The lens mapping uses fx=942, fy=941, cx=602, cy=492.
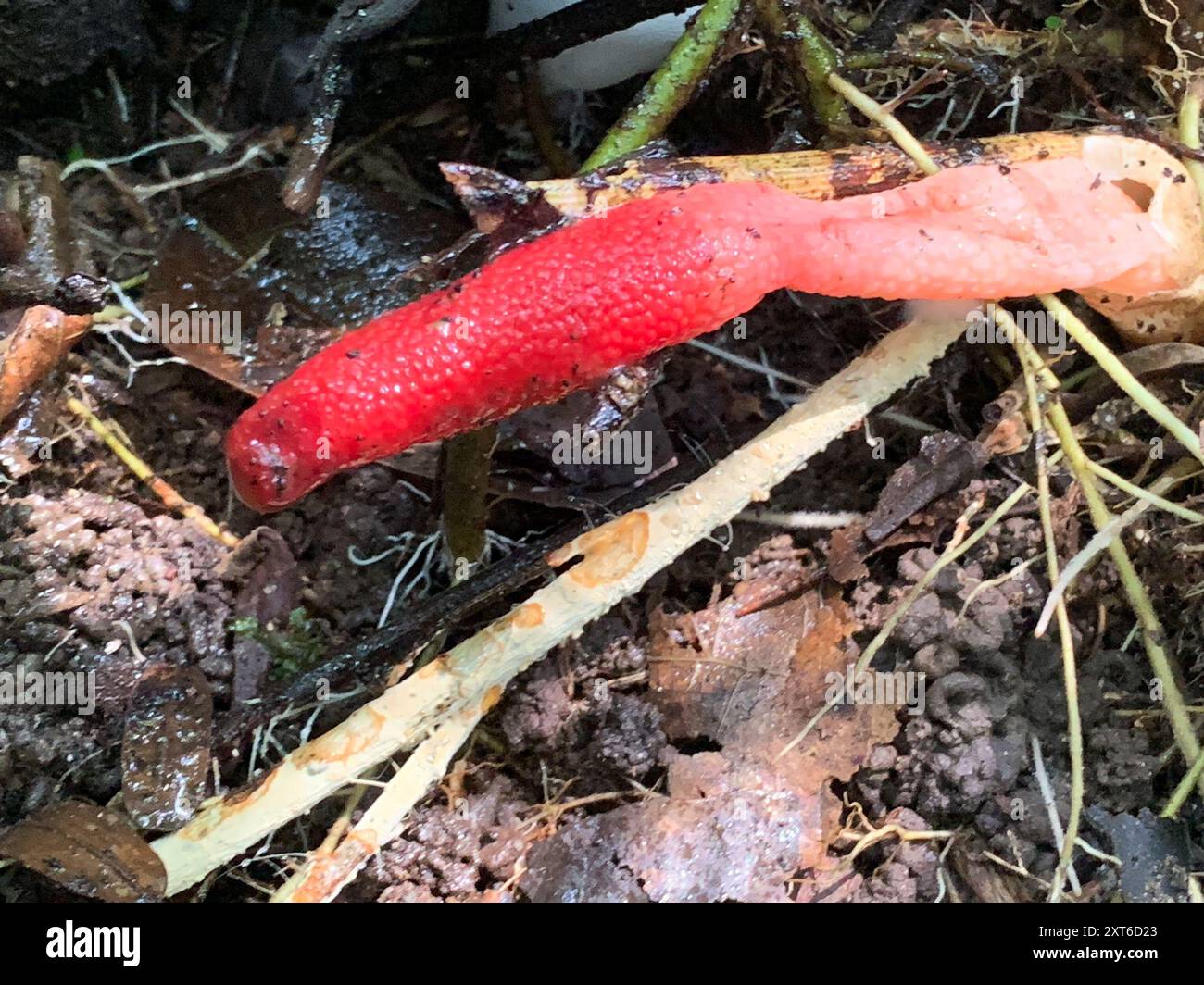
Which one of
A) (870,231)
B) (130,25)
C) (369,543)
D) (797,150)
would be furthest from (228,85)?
(870,231)

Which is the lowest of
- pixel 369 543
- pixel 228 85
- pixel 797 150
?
pixel 369 543

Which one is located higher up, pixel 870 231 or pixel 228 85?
pixel 228 85

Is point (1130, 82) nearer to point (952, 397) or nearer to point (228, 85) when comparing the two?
point (952, 397)

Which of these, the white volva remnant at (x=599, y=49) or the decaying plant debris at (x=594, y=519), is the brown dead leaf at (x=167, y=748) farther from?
the white volva remnant at (x=599, y=49)

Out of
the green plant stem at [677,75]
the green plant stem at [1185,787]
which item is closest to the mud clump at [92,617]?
the green plant stem at [677,75]

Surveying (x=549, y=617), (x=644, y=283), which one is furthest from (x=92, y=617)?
(x=644, y=283)

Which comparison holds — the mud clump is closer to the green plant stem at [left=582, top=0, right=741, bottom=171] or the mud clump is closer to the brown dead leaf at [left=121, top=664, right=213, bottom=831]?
the brown dead leaf at [left=121, top=664, right=213, bottom=831]
